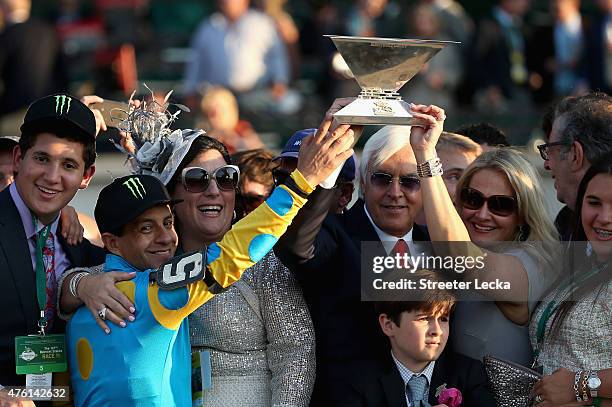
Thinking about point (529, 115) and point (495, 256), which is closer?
point (495, 256)

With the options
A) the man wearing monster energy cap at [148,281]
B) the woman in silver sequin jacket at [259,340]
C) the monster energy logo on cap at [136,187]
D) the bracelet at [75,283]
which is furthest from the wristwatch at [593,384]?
the bracelet at [75,283]

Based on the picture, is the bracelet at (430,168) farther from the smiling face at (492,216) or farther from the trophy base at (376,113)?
the smiling face at (492,216)

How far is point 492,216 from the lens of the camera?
5.16 m

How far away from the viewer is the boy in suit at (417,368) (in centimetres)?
479

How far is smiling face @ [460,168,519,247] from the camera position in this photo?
5.15 meters

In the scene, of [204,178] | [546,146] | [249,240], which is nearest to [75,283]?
[204,178]

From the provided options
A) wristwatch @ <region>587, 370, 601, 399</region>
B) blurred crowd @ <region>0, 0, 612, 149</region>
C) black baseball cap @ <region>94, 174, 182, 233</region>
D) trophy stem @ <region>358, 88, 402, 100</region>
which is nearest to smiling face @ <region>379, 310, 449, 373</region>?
wristwatch @ <region>587, 370, 601, 399</region>

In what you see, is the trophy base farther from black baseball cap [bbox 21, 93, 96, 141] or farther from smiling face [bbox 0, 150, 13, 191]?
smiling face [bbox 0, 150, 13, 191]

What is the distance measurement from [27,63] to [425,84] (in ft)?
12.1

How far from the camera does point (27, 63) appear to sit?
1120 cm

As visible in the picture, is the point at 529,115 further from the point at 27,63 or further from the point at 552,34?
the point at 27,63

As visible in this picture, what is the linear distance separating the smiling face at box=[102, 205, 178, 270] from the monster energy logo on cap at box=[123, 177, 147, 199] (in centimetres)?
7

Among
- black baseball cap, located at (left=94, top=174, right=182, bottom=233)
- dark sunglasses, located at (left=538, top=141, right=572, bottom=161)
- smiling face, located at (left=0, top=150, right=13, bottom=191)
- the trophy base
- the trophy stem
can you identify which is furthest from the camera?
smiling face, located at (left=0, top=150, right=13, bottom=191)

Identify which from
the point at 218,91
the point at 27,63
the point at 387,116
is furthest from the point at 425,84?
the point at 387,116
